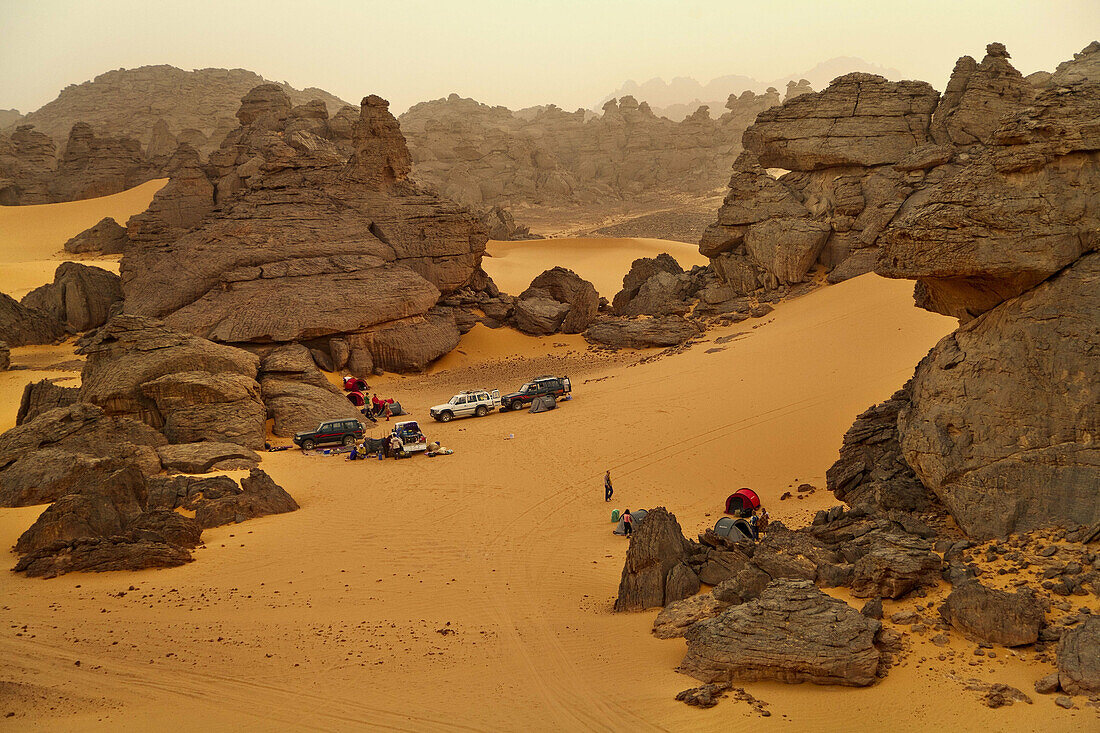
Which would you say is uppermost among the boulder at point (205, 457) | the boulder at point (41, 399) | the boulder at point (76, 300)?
the boulder at point (76, 300)

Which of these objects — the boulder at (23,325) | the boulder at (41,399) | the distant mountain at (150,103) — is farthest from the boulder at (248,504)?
the distant mountain at (150,103)

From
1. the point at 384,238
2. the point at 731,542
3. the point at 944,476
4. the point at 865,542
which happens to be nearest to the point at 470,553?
the point at 731,542

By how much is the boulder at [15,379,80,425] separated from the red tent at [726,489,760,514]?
1833cm

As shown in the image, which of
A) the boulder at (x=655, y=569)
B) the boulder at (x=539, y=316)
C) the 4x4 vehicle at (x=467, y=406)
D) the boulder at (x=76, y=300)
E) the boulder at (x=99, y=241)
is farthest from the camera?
the boulder at (x=99, y=241)

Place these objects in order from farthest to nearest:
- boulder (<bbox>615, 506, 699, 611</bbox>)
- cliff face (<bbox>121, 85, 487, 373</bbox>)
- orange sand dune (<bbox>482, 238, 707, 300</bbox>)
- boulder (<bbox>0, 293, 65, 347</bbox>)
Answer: orange sand dune (<bbox>482, 238, 707, 300</bbox>), boulder (<bbox>0, 293, 65, 347</bbox>), cliff face (<bbox>121, 85, 487, 373</bbox>), boulder (<bbox>615, 506, 699, 611</bbox>)

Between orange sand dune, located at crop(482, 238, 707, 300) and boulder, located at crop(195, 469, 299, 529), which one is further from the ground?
orange sand dune, located at crop(482, 238, 707, 300)

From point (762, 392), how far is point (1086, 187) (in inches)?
506

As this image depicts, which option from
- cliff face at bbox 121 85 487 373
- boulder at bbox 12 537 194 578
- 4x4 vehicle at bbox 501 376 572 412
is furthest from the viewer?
cliff face at bbox 121 85 487 373

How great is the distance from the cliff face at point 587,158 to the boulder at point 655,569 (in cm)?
6496

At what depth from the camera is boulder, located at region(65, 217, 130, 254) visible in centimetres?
5122

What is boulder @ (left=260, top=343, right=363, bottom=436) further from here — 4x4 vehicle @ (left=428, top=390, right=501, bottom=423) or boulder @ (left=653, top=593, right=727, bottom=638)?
boulder @ (left=653, top=593, right=727, bottom=638)

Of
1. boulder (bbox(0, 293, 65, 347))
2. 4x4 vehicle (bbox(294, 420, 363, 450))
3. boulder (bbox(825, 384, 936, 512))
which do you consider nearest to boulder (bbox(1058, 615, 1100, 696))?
boulder (bbox(825, 384, 936, 512))

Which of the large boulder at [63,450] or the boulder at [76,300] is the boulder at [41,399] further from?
the boulder at [76,300]

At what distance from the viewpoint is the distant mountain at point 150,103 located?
8300 cm
